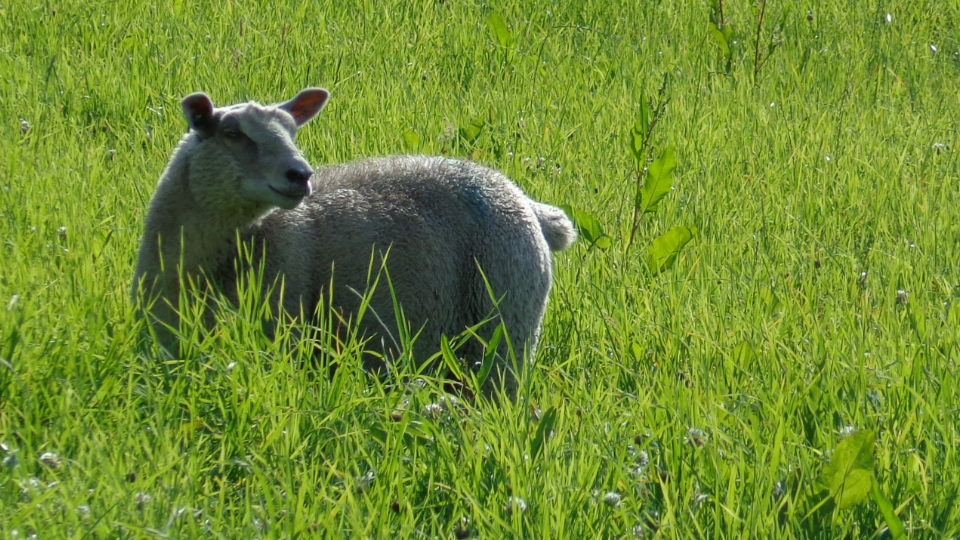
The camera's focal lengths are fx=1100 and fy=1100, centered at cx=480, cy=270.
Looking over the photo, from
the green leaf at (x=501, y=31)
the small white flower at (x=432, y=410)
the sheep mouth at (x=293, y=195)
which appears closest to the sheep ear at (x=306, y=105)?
the sheep mouth at (x=293, y=195)

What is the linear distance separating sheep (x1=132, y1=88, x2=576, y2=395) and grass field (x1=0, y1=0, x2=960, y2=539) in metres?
0.27

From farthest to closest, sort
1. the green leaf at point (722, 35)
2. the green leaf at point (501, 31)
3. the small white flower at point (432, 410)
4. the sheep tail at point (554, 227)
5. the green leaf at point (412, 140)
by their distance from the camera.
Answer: the green leaf at point (722, 35), the green leaf at point (501, 31), the green leaf at point (412, 140), the sheep tail at point (554, 227), the small white flower at point (432, 410)

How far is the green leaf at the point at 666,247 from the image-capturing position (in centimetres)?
471

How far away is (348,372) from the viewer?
126 inches

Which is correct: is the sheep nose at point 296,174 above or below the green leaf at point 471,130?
above

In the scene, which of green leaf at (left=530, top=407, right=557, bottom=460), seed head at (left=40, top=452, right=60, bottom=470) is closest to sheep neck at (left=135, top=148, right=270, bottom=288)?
seed head at (left=40, top=452, right=60, bottom=470)

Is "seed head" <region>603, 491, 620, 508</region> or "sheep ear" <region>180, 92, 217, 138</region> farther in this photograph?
"sheep ear" <region>180, 92, 217, 138</region>

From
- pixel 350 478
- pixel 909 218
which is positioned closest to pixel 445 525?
pixel 350 478

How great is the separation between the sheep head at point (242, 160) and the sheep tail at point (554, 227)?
1.10m

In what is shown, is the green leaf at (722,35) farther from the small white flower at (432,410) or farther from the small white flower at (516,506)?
the small white flower at (516,506)

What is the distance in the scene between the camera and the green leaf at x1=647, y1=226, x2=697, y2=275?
4.71 meters

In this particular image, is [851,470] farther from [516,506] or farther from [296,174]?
[296,174]

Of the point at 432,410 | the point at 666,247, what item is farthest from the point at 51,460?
the point at 666,247

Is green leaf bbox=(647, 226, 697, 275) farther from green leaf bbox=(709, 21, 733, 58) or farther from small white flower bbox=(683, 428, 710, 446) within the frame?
green leaf bbox=(709, 21, 733, 58)
